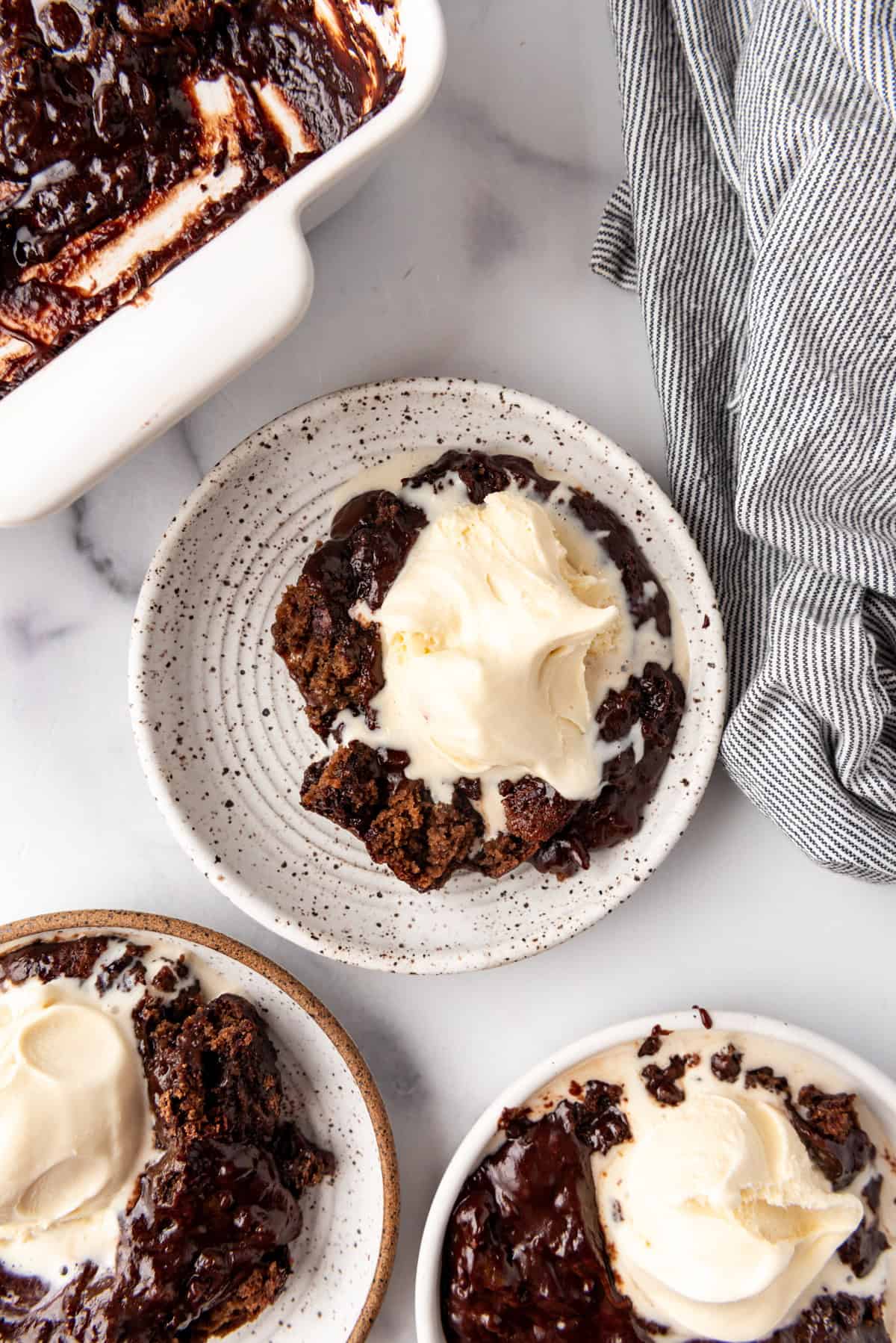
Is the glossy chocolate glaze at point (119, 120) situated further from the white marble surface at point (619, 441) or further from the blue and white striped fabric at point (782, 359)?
the blue and white striped fabric at point (782, 359)

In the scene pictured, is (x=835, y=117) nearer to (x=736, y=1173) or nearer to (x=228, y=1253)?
(x=736, y=1173)

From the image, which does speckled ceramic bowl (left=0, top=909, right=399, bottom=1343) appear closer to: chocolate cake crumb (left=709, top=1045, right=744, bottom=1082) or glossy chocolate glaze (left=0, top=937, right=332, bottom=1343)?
glossy chocolate glaze (left=0, top=937, right=332, bottom=1343)

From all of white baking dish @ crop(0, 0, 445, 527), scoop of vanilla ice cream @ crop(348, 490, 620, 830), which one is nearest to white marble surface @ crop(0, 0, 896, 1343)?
scoop of vanilla ice cream @ crop(348, 490, 620, 830)

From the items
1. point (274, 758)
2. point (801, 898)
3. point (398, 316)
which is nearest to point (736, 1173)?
point (801, 898)

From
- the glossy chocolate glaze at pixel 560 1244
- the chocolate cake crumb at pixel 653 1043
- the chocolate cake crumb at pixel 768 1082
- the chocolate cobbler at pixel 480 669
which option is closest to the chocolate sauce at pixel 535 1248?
the glossy chocolate glaze at pixel 560 1244

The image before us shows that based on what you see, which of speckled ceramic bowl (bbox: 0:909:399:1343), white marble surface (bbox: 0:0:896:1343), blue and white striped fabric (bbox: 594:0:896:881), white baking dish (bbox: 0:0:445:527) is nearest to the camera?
white baking dish (bbox: 0:0:445:527)

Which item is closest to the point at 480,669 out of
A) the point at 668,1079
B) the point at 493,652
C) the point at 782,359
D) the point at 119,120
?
the point at 493,652
